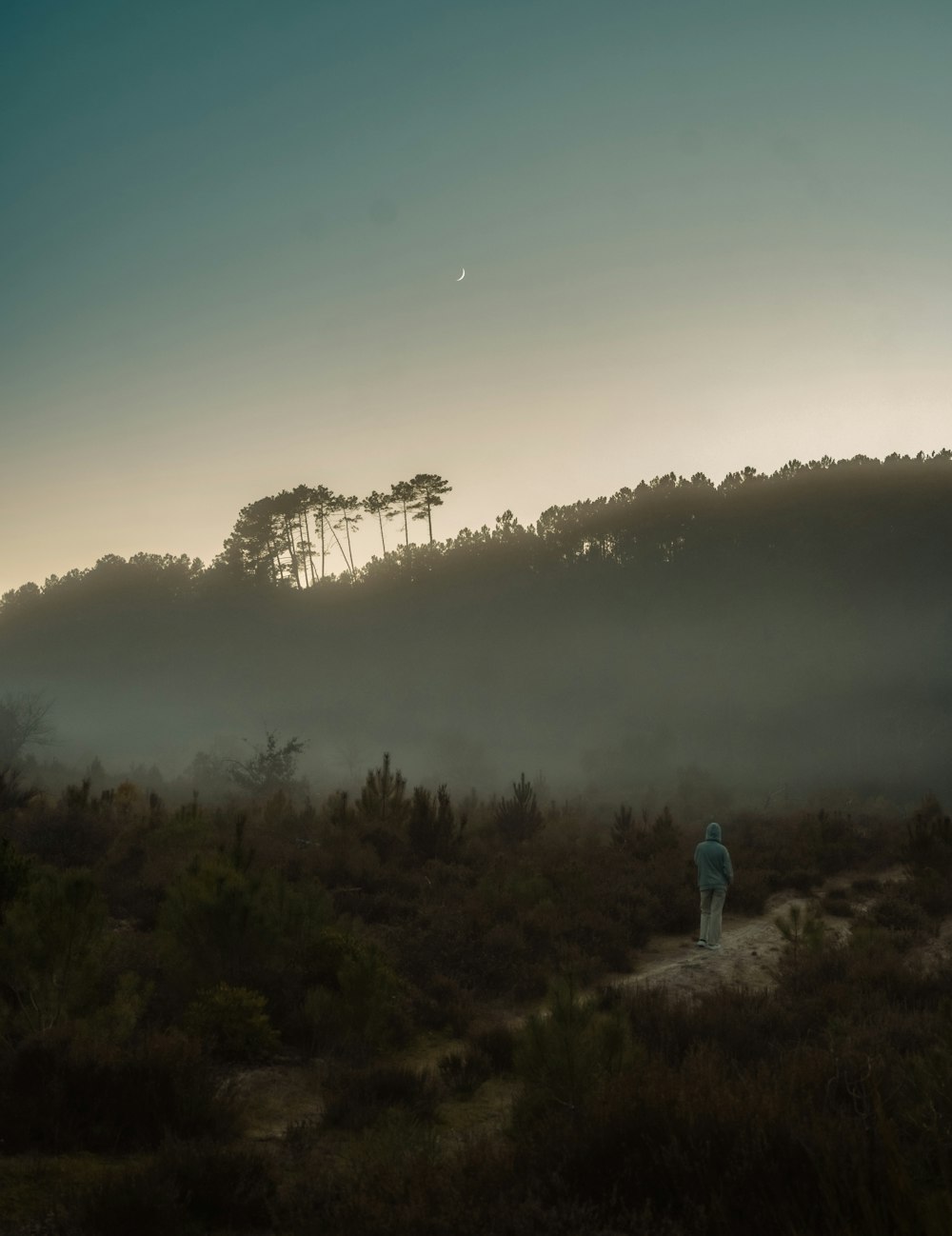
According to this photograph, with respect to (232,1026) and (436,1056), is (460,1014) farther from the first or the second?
(232,1026)

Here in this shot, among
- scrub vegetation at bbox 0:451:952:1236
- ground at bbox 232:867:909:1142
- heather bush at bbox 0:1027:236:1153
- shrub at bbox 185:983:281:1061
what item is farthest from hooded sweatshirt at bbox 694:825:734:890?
heather bush at bbox 0:1027:236:1153

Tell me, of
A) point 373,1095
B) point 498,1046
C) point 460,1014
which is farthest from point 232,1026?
point 460,1014

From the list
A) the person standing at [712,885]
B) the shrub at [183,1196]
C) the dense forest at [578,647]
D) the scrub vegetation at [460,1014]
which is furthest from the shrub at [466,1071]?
the dense forest at [578,647]

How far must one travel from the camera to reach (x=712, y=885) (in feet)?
41.2

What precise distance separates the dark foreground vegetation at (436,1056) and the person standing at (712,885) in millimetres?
1143

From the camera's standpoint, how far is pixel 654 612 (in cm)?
7094

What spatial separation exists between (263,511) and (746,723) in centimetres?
4675

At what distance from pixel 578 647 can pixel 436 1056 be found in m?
62.3

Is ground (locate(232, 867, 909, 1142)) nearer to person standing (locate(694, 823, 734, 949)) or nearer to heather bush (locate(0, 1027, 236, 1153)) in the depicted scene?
person standing (locate(694, 823, 734, 949))

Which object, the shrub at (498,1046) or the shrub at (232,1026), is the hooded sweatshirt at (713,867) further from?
the shrub at (232,1026)

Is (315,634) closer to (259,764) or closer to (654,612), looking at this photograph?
(654,612)

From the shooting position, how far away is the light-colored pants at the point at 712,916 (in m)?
12.5

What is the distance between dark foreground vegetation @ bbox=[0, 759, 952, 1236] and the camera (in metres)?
3.76

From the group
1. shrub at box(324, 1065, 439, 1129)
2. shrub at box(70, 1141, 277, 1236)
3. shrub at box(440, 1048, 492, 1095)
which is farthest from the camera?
shrub at box(440, 1048, 492, 1095)
